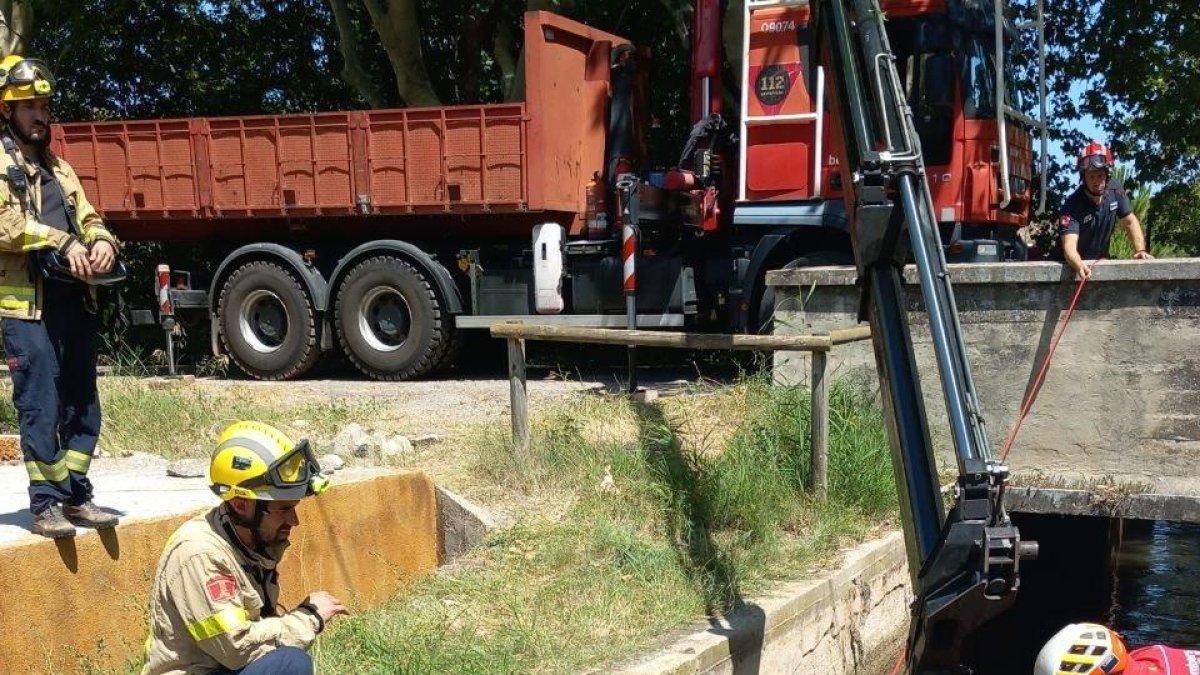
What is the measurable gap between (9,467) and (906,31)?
6.89 meters

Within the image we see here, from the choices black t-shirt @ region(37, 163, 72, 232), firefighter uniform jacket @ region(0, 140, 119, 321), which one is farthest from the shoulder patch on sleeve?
black t-shirt @ region(37, 163, 72, 232)

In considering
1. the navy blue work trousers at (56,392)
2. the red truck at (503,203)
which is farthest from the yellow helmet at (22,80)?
the red truck at (503,203)

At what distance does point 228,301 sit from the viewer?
11656mm

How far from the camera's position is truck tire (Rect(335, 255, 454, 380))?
11.0 meters

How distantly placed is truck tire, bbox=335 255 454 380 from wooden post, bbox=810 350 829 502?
5378 mm

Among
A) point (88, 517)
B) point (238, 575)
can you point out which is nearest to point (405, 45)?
point (88, 517)

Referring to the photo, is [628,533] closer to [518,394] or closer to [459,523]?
[459,523]

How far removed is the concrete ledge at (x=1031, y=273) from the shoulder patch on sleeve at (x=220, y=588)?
15.7ft

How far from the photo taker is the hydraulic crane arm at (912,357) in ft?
11.2

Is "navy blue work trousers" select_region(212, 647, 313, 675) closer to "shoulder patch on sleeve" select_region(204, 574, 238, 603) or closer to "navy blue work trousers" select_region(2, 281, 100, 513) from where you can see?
"shoulder patch on sleeve" select_region(204, 574, 238, 603)

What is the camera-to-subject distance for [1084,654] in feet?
10.5

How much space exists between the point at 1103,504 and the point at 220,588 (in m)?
5.82

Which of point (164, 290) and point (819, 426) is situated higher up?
point (164, 290)

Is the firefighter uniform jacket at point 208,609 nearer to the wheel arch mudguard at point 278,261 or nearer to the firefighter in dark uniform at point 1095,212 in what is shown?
the firefighter in dark uniform at point 1095,212
